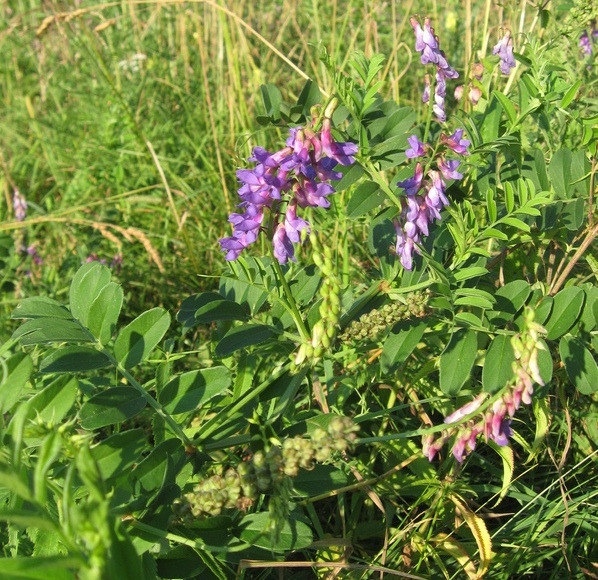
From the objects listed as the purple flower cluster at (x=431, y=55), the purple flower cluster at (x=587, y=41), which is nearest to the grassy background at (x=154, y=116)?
the purple flower cluster at (x=587, y=41)

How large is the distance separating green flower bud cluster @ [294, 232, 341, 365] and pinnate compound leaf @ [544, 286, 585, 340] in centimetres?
46

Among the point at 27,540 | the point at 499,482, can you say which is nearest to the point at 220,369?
the point at 27,540

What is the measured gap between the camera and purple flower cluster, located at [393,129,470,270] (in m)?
1.30

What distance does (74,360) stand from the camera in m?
1.22

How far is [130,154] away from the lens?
2.72 m

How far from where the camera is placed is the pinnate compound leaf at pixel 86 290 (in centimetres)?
131

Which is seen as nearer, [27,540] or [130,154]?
[27,540]

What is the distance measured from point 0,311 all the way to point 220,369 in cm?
122

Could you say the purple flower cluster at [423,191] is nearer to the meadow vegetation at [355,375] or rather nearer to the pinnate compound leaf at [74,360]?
the meadow vegetation at [355,375]

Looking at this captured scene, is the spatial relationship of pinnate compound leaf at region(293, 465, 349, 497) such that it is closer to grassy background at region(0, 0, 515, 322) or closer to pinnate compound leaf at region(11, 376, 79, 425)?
pinnate compound leaf at region(11, 376, 79, 425)

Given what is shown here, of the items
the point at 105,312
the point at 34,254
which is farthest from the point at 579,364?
the point at 34,254

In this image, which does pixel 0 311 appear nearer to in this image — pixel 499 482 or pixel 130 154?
pixel 130 154

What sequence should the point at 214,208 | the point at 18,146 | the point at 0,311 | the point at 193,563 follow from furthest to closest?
the point at 18,146, the point at 214,208, the point at 0,311, the point at 193,563

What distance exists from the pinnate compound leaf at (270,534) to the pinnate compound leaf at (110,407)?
0.25 metres
